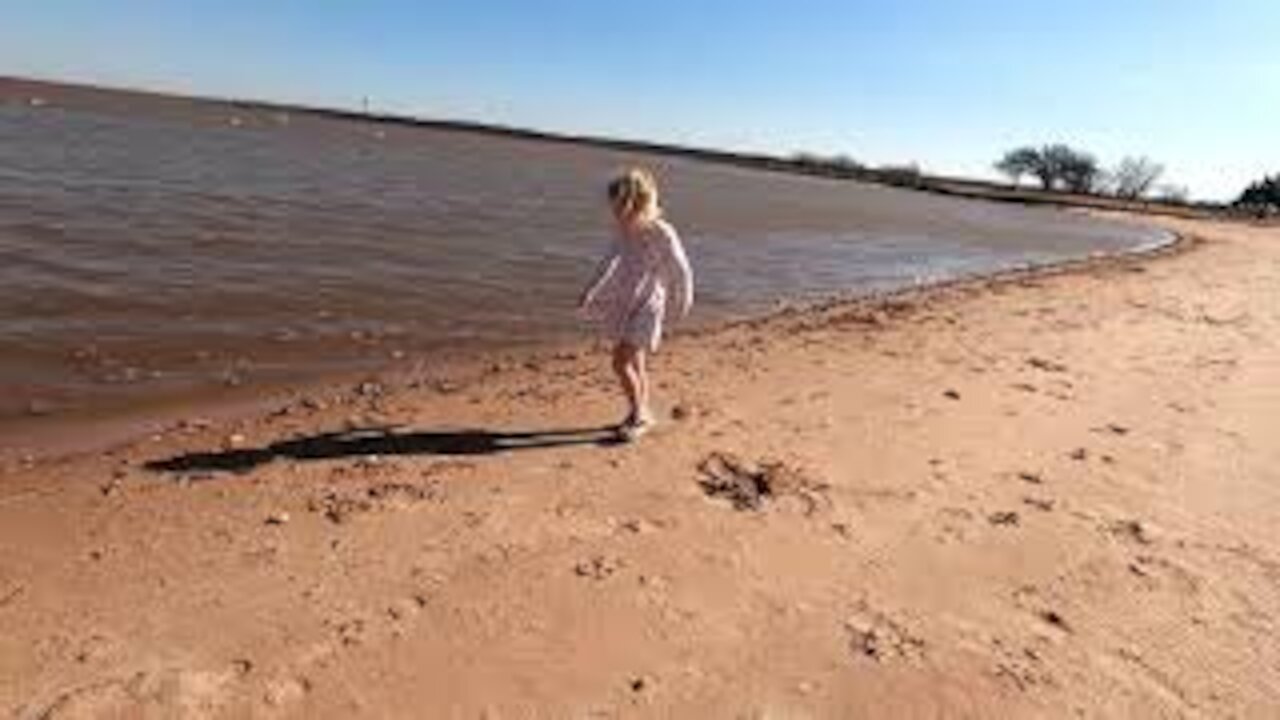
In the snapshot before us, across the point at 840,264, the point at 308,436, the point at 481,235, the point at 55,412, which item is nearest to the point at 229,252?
the point at 481,235

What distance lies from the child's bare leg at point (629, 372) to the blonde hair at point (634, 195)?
0.82 metres

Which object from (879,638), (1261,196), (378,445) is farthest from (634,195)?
(1261,196)

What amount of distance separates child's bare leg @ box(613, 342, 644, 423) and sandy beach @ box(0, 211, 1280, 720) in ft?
0.90

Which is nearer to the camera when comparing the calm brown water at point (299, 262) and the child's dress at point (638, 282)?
the child's dress at point (638, 282)

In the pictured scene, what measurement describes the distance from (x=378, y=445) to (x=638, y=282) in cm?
181

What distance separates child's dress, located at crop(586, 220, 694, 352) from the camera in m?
7.56

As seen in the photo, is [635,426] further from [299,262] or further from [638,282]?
[299,262]

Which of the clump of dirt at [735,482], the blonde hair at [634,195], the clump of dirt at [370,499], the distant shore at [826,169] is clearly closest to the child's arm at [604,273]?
the blonde hair at [634,195]

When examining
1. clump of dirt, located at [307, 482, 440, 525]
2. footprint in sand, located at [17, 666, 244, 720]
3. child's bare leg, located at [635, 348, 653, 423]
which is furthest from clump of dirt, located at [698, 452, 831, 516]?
footprint in sand, located at [17, 666, 244, 720]

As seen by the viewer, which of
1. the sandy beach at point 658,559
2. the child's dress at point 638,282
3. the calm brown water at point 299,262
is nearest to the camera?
the sandy beach at point 658,559

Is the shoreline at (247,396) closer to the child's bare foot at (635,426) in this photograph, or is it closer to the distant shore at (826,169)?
the child's bare foot at (635,426)

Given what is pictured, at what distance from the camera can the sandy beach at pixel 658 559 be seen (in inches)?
174

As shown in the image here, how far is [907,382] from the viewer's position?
984 centimetres

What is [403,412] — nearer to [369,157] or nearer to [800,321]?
[800,321]
